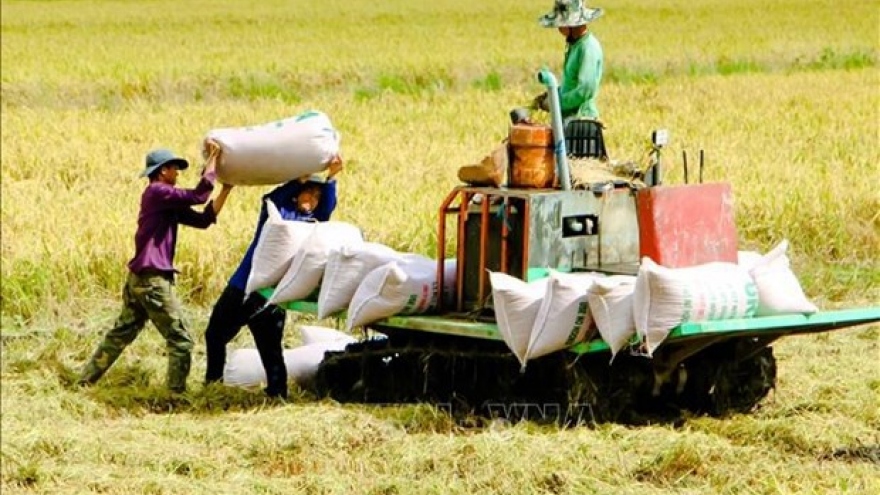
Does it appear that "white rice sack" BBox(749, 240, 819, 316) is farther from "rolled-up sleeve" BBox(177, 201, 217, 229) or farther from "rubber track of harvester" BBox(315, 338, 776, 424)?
"rolled-up sleeve" BBox(177, 201, 217, 229)

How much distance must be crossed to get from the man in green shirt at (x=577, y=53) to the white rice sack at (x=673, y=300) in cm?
166

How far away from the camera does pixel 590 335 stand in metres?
8.28

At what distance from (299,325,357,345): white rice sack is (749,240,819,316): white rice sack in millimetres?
2628

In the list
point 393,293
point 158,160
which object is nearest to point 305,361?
point 393,293

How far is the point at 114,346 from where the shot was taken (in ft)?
31.1

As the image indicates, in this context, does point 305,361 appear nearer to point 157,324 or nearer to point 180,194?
point 157,324

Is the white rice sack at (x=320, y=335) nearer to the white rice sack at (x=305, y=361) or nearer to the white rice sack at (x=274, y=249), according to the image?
the white rice sack at (x=305, y=361)

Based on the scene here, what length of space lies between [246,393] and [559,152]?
1993mm

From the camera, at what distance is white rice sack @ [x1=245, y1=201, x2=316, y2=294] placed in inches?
365

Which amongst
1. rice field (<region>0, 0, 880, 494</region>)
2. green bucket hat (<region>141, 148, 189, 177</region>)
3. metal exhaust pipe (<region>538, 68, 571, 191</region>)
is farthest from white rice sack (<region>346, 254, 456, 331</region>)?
green bucket hat (<region>141, 148, 189, 177</region>)

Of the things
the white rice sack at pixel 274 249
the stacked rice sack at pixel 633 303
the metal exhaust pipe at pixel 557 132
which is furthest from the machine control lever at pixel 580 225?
the white rice sack at pixel 274 249

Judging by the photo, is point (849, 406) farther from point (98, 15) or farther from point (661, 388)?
point (98, 15)

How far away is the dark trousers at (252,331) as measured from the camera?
923cm

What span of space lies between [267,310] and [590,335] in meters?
1.88
